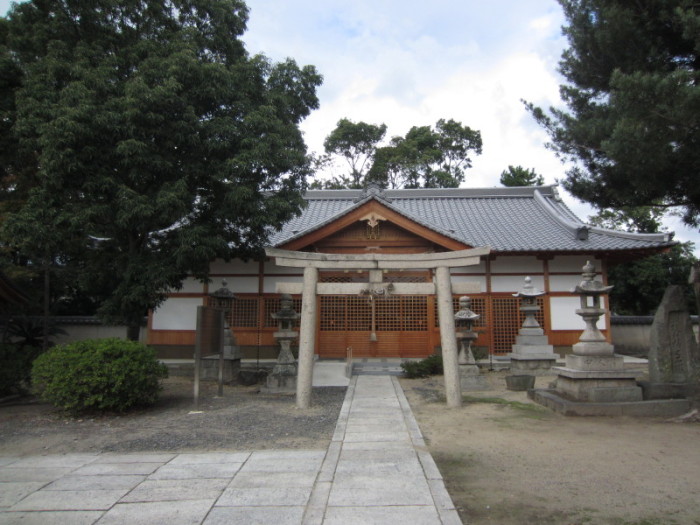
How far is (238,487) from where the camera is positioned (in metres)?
4.22

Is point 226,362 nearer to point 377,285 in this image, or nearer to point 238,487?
point 377,285

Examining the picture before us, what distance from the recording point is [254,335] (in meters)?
15.1

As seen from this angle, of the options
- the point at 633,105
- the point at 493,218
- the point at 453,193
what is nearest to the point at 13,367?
the point at 633,105

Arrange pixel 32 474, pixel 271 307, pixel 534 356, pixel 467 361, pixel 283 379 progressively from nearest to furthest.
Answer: pixel 32 474 → pixel 283 379 → pixel 467 361 → pixel 534 356 → pixel 271 307

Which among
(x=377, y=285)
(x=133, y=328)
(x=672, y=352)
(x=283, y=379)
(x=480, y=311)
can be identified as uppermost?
(x=377, y=285)

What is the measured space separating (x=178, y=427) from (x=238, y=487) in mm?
3152

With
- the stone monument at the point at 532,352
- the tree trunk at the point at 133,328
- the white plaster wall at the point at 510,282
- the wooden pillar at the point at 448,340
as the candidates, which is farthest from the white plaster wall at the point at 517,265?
the tree trunk at the point at 133,328

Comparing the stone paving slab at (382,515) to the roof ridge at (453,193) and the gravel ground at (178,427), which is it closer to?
the gravel ground at (178,427)

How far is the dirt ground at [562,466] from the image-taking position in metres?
3.79

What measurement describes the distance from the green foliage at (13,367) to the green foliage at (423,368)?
825cm

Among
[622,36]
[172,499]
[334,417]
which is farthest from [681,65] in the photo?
[172,499]

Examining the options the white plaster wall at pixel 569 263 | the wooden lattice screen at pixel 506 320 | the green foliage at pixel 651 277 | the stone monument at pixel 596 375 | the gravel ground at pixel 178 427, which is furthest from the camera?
the green foliage at pixel 651 277

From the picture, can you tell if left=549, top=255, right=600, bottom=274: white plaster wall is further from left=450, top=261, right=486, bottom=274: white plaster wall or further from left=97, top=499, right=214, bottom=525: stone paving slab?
left=97, top=499, right=214, bottom=525: stone paving slab

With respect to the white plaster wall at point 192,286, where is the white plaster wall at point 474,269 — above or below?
above
